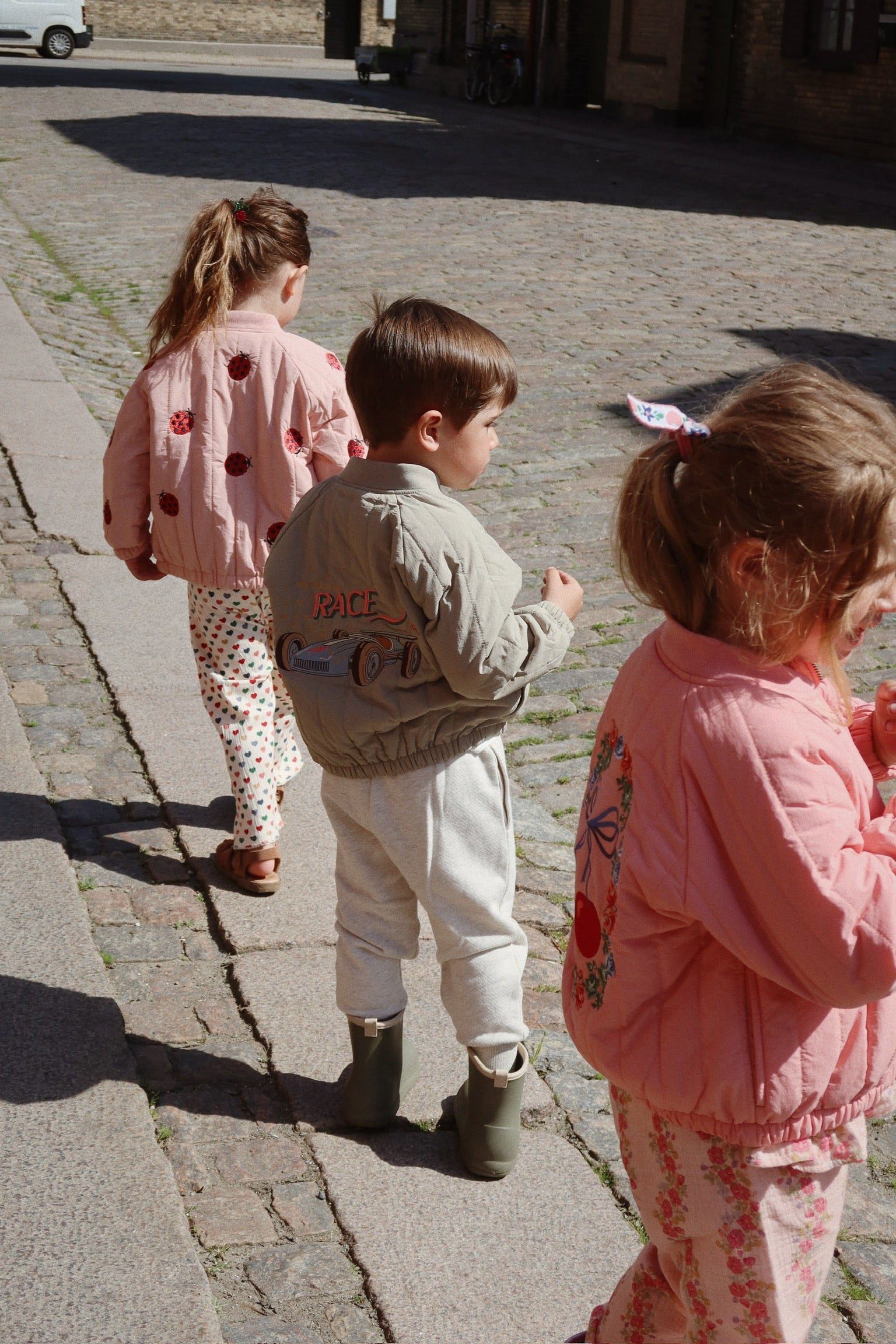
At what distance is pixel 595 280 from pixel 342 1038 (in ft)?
30.7

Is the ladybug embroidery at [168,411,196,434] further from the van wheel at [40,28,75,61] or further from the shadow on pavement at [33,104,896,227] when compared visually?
the van wheel at [40,28,75,61]

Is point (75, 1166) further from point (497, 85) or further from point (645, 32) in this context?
point (497, 85)

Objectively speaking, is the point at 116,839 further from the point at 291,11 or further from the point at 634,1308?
the point at 291,11

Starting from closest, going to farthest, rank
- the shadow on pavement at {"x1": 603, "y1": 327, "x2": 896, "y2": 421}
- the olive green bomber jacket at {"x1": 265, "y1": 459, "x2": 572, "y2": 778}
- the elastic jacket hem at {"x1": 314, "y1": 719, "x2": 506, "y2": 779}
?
1. the olive green bomber jacket at {"x1": 265, "y1": 459, "x2": 572, "y2": 778}
2. the elastic jacket hem at {"x1": 314, "y1": 719, "x2": 506, "y2": 779}
3. the shadow on pavement at {"x1": 603, "y1": 327, "x2": 896, "y2": 421}

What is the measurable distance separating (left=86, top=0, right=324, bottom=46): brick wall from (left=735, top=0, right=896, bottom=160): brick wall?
2771cm

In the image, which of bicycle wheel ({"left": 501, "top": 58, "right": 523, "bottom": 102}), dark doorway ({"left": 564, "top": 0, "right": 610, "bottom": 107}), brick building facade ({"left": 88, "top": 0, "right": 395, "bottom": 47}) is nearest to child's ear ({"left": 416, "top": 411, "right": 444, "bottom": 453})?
dark doorway ({"left": 564, "top": 0, "right": 610, "bottom": 107})

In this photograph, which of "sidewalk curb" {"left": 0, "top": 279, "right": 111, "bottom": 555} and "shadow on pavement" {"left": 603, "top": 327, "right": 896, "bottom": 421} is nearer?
"sidewalk curb" {"left": 0, "top": 279, "right": 111, "bottom": 555}

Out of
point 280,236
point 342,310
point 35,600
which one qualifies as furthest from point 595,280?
point 280,236

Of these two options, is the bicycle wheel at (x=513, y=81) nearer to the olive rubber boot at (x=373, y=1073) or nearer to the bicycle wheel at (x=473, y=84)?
the bicycle wheel at (x=473, y=84)

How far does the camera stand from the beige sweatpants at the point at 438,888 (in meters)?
2.36

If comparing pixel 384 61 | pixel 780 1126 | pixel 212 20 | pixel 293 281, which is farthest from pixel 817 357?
pixel 212 20

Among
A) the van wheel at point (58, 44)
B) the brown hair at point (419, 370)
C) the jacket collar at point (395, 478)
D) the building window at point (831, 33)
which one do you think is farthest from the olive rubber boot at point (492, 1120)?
the van wheel at point (58, 44)

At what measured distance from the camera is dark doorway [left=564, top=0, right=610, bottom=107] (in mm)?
25969

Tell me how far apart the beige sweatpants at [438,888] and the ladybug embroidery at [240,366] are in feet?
3.56
